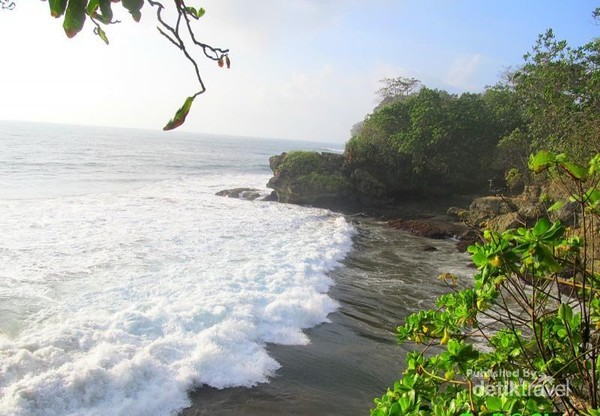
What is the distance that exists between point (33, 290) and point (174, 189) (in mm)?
19774

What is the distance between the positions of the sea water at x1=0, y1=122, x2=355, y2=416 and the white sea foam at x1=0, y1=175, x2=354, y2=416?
0.07ft

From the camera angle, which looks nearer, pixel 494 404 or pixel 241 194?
pixel 494 404

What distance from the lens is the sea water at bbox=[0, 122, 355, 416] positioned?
5.35m

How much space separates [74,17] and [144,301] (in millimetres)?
7554

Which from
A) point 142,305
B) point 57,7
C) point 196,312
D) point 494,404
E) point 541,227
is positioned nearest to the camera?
point 57,7

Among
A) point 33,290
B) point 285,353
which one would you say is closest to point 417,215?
point 285,353

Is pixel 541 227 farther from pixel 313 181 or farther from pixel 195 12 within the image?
pixel 313 181

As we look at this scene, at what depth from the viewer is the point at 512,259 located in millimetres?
1560

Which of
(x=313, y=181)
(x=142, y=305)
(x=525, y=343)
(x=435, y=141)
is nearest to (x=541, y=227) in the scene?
(x=525, y=343)

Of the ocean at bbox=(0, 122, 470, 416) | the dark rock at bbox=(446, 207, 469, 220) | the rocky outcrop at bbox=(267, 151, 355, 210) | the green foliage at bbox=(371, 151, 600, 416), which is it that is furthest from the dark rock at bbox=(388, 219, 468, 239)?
the green foliage at bbox=(371, 151, 600, 416)

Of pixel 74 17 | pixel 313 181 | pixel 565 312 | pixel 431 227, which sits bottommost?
pixel 431 227

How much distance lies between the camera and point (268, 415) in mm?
5141

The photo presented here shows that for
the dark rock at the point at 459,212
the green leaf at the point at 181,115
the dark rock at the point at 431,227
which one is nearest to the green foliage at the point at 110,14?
the green leaf at the point at 181,115

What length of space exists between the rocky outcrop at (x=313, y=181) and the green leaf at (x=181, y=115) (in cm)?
2377
